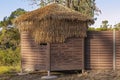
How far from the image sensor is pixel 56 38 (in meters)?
16.8

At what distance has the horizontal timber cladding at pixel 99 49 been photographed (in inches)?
683

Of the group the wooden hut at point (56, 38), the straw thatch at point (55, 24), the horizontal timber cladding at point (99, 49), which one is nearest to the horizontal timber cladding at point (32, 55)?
the wooden hut at point (56, 38)

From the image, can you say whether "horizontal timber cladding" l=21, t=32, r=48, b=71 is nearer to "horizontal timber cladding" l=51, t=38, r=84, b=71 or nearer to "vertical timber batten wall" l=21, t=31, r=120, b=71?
"vertical timber batten wall" l=21, t=31, r=120, b=71

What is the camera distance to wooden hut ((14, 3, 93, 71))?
16.7m

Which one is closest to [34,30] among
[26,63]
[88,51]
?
[26,63]

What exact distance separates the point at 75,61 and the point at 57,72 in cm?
174

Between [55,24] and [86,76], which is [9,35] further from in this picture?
[86,76]

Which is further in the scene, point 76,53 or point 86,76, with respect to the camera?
point 76,53

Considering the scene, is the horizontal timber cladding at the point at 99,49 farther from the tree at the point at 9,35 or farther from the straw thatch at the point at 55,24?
the tree at the point at 9,35

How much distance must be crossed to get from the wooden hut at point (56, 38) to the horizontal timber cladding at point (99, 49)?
0.52 meters

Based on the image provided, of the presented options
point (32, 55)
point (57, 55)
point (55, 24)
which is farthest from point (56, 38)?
point (32, 55)

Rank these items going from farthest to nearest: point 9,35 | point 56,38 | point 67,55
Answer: point 9,35 → point 67,55 → point 56,38

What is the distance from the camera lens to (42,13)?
1700 cm

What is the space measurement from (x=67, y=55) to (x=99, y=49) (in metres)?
1.70
